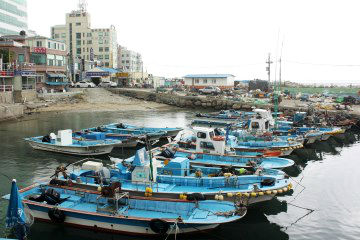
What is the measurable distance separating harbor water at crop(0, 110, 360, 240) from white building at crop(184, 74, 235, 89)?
155 ft

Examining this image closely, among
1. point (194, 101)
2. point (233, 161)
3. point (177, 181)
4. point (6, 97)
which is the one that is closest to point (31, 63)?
point (6, 97)

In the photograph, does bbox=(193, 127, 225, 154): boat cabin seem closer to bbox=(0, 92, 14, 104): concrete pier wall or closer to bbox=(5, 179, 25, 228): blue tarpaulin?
bbox=(5, 179, 25, 228): blue tarpaulin

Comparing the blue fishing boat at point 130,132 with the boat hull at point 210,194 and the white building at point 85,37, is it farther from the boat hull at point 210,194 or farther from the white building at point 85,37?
the white building at point 85,37

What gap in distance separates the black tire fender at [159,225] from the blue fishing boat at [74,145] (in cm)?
1567

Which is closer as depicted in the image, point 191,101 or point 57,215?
point 57,215

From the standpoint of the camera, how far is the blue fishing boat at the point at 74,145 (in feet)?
94.7

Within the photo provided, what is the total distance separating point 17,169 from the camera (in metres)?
25.1

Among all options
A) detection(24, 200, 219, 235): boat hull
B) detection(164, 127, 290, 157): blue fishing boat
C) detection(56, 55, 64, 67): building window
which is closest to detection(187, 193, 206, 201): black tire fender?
detection(24, 200, 219, 235): boat hull

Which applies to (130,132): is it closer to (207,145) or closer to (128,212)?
(207,145)

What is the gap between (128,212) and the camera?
15281 millimetres

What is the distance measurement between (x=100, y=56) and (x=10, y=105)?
63.8 m

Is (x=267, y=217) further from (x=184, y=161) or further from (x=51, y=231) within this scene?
(x=51, y=231)

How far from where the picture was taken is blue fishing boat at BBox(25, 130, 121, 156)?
28.9 meters

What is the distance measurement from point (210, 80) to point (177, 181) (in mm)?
70696
